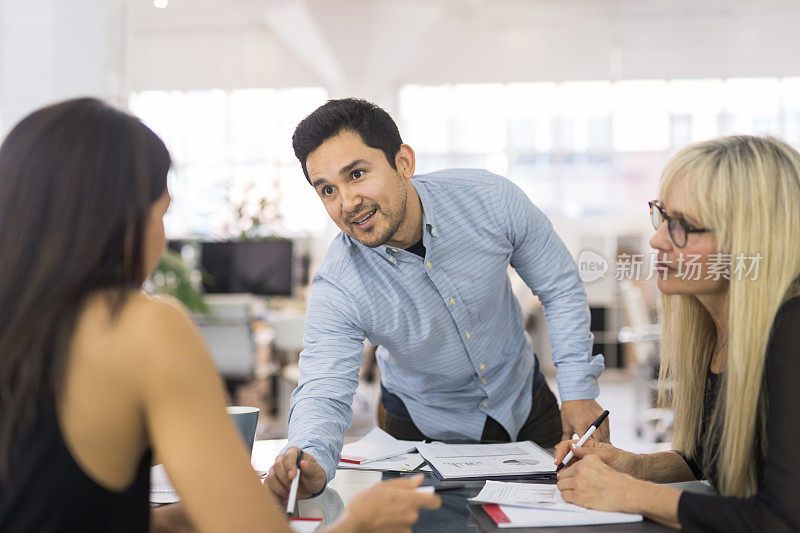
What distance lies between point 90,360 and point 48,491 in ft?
0.47

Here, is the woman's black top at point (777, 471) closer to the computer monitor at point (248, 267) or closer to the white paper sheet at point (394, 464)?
the white paper sheet at point (394, 464)

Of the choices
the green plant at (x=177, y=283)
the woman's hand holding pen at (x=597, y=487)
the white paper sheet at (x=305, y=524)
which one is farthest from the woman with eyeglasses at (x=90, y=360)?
the green plant at (x=177, y=283)

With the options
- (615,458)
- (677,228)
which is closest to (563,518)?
(615,458)

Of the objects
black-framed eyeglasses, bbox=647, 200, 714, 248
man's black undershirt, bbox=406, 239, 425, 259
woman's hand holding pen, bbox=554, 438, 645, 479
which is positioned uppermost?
black-framed eyeglasses, bbox=647, 200, 714, 248

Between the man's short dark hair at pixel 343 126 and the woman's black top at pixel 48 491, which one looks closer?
the woman's black top at pixel 48 491

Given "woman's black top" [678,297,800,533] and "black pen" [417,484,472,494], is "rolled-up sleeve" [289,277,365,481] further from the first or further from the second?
"woman's black top" [678,297,800,533]

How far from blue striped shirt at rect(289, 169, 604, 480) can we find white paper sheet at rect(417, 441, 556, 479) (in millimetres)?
238

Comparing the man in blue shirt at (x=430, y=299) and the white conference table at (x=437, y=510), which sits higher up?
the man in blue shirt at (x=430, y=299)

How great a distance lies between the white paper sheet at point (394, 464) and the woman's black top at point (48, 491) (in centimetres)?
71

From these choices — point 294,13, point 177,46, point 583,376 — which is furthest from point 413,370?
point 177,46

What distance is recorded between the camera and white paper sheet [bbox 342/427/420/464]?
1.52 metres

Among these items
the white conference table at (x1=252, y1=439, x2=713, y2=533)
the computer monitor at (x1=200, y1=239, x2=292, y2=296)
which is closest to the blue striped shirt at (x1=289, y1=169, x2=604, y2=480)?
the white conference table at (x1=252, y1=439, x2=713, y2=533)

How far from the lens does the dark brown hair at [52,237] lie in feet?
2.49

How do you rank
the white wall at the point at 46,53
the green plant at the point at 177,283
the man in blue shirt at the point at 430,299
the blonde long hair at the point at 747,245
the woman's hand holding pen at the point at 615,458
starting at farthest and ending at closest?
the green plant at the point at 177,283, the white wall at the point at 46,53, the man in blue shirt at the point at 430,299, the woman's hand holding pen at the point at 615,458, the blonde long hair at the point at 747,245
